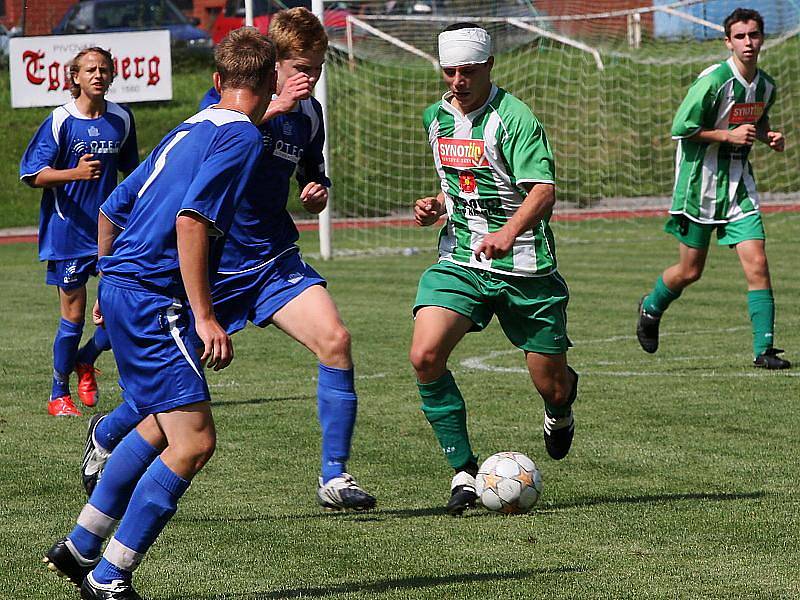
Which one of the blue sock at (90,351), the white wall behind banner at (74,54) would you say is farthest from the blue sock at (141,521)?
the white wall behind banner at (74,54)

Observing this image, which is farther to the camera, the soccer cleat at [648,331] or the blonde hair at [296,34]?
A: the soccer cleat at [648,331]

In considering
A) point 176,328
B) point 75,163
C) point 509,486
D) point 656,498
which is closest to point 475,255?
point 509,486

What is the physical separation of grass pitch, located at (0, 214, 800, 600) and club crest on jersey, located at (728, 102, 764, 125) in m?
1.47

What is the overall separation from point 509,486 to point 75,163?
3.81 m

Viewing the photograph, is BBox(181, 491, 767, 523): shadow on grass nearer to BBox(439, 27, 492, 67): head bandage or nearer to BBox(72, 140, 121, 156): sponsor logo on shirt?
BBox(439, 27, 492, 67): head bandage

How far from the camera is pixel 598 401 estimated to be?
306 inches

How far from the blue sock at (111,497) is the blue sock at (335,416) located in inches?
43.7

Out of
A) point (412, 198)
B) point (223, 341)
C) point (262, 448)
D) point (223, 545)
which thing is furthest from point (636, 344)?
point (412, 198)

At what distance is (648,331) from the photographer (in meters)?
9.38

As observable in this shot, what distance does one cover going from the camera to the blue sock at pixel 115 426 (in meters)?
5.53

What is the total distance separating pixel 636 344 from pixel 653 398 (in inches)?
88.1

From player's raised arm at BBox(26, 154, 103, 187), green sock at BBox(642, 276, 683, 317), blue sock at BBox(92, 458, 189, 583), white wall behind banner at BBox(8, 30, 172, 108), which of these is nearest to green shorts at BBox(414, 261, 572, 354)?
blue sock at BBox(92, 458, 189, 583)

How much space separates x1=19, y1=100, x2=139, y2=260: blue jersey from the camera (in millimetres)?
8039

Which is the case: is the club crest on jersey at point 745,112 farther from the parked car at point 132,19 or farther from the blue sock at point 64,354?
the parked car at point 132,19
